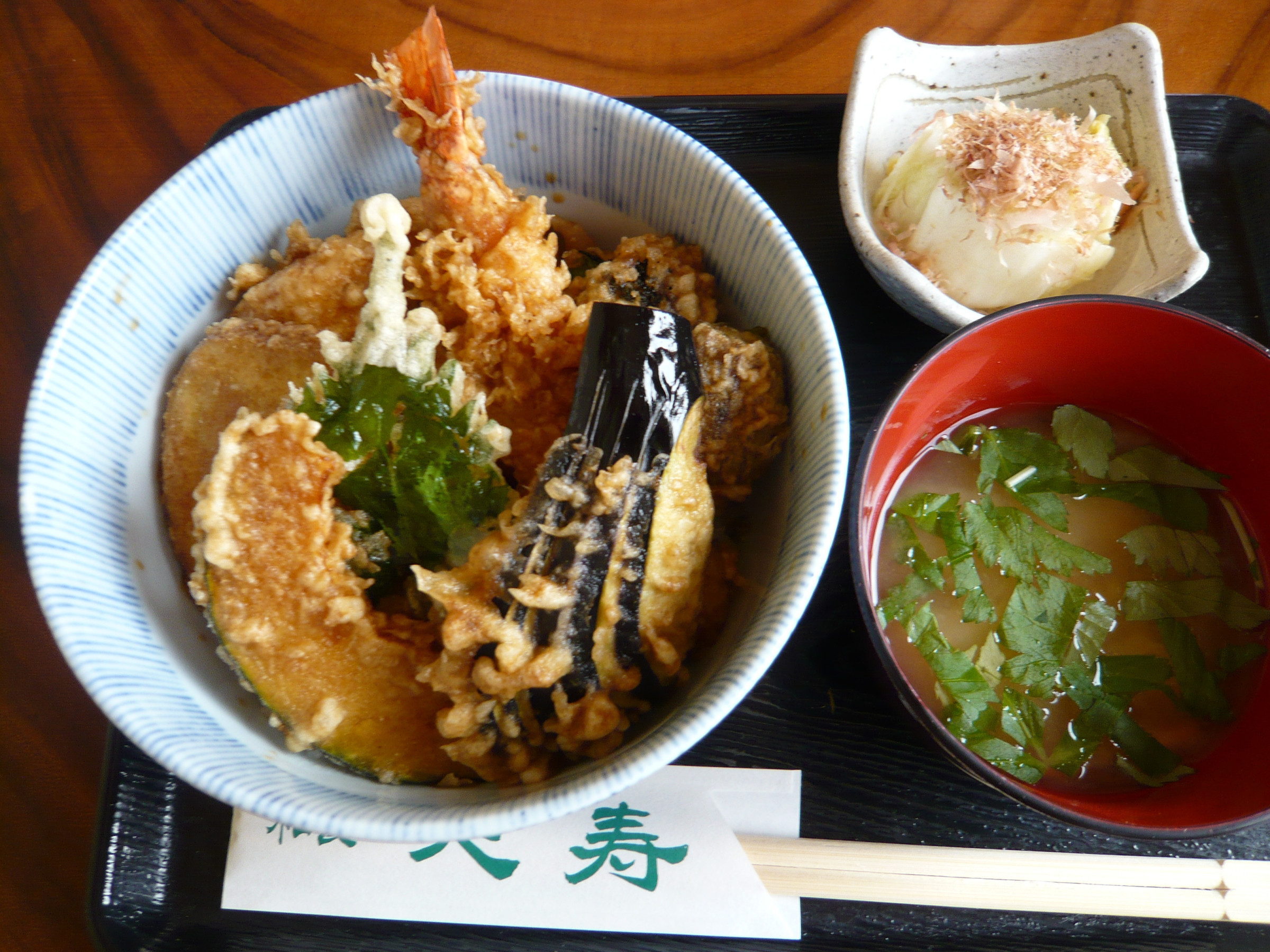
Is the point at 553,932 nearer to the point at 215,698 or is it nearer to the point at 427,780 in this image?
the point at 427,780

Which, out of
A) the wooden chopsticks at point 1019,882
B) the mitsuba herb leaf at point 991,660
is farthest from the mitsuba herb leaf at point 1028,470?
the wooden chopsticks at point 1019,882

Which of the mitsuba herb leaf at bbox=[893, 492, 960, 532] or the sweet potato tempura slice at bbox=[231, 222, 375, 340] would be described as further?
the mitsuba herb leaf at bbox=[893, 492, 960, 532]

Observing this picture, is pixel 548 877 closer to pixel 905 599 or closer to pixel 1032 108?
pixel 905 599

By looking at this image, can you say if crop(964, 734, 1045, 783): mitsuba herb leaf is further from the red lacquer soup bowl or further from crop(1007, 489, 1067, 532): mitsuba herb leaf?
crop(1007, 489, 1067, 532): mitsuba herb leaf

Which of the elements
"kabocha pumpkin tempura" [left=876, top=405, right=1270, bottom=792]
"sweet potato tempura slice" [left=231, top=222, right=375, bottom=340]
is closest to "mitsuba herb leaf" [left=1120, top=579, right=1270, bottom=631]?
"kabocha pumpkin tempura" [left=876, top=405, right=1270, bottom=792]

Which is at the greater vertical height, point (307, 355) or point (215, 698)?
point (307, 355)

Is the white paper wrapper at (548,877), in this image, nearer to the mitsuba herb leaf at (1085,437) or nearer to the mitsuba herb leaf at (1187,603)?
the mitsuba herb leaf at (1187,603)

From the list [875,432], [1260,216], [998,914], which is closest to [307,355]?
[875,432]

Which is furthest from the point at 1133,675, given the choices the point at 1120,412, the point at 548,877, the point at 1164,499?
the point at 548,877
